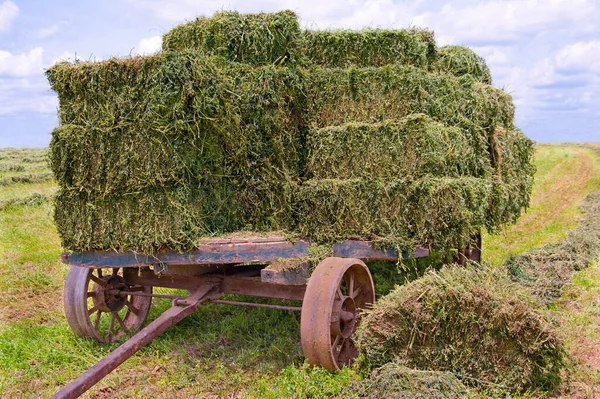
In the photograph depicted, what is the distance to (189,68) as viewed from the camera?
5.12 meters

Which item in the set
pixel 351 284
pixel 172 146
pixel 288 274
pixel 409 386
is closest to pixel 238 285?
pixel 288 274

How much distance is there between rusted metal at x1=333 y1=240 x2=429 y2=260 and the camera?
208 inches

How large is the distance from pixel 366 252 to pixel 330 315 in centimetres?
85

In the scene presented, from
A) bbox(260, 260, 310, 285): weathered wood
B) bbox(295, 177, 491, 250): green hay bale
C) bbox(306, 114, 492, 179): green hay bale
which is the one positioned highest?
bbox(306, 114, 492, 179): green hay bale

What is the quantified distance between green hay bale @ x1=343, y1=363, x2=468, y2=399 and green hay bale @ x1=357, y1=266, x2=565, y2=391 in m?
0.30

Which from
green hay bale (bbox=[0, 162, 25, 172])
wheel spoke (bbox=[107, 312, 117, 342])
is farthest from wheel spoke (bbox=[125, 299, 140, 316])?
green hay bale (bbox=[0, 162, 25, 172])

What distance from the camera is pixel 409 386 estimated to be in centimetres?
414

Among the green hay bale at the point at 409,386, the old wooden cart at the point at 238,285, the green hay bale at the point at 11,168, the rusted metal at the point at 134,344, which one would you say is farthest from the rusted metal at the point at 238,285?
the green hay bale at the point at 11,168

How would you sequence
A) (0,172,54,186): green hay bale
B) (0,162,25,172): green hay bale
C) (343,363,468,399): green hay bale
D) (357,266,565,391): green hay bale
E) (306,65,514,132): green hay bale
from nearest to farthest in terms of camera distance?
(343,363,468,399): green hay bale < (357,266,565,391): green hay bale < (306,65,514,132): green hay bale < (0,172,54,186): green hay bale < (0,162,25,172): green hay bale

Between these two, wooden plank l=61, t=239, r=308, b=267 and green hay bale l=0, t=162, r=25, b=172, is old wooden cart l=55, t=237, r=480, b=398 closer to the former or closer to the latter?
wooden plank l=61, t=239, r=308, b=267

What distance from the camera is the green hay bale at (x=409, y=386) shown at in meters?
4.06

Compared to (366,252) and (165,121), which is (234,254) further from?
(165,121)

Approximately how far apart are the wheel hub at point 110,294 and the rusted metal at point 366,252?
277cm

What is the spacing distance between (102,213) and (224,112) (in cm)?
149
